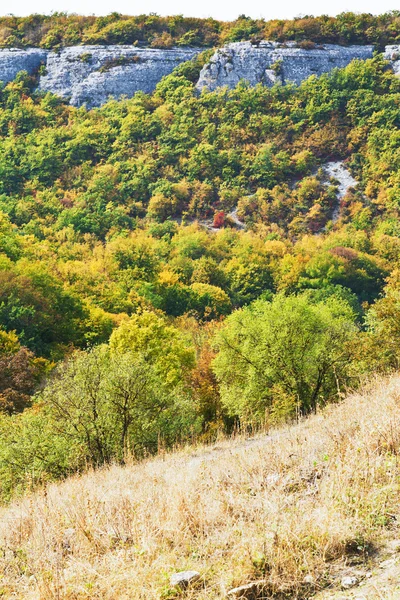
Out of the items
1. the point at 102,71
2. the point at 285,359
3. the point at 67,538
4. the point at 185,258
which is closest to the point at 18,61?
the point at 102,71

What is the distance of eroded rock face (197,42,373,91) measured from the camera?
111m

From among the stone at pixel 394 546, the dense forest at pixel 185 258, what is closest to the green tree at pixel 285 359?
the dense forest at pixel 185 258

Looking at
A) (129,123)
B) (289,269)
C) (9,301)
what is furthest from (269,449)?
(129,123)

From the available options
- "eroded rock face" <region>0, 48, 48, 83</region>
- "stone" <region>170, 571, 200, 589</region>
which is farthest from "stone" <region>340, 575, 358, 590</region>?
"eroded rock face" <region>0, 48, 48, 83</region>

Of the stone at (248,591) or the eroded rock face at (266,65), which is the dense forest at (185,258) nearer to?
the eroded rock face at (266,65)

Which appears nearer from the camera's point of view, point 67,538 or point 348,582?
point 348,582

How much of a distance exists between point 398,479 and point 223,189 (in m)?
92.8

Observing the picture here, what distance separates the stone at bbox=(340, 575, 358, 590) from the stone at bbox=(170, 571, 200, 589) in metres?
1.06

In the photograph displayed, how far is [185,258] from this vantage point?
239 feet

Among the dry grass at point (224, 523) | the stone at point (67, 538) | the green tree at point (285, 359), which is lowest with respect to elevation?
the green tree at point (285, 359)

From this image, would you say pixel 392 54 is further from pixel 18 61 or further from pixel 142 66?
pixel 18 61

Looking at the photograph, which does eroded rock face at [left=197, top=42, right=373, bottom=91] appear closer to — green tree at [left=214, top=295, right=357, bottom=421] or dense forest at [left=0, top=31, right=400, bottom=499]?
dense forest at [left=0, top=31, right=400, bottom=499]

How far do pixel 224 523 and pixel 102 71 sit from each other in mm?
116409

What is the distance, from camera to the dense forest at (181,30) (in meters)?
118
